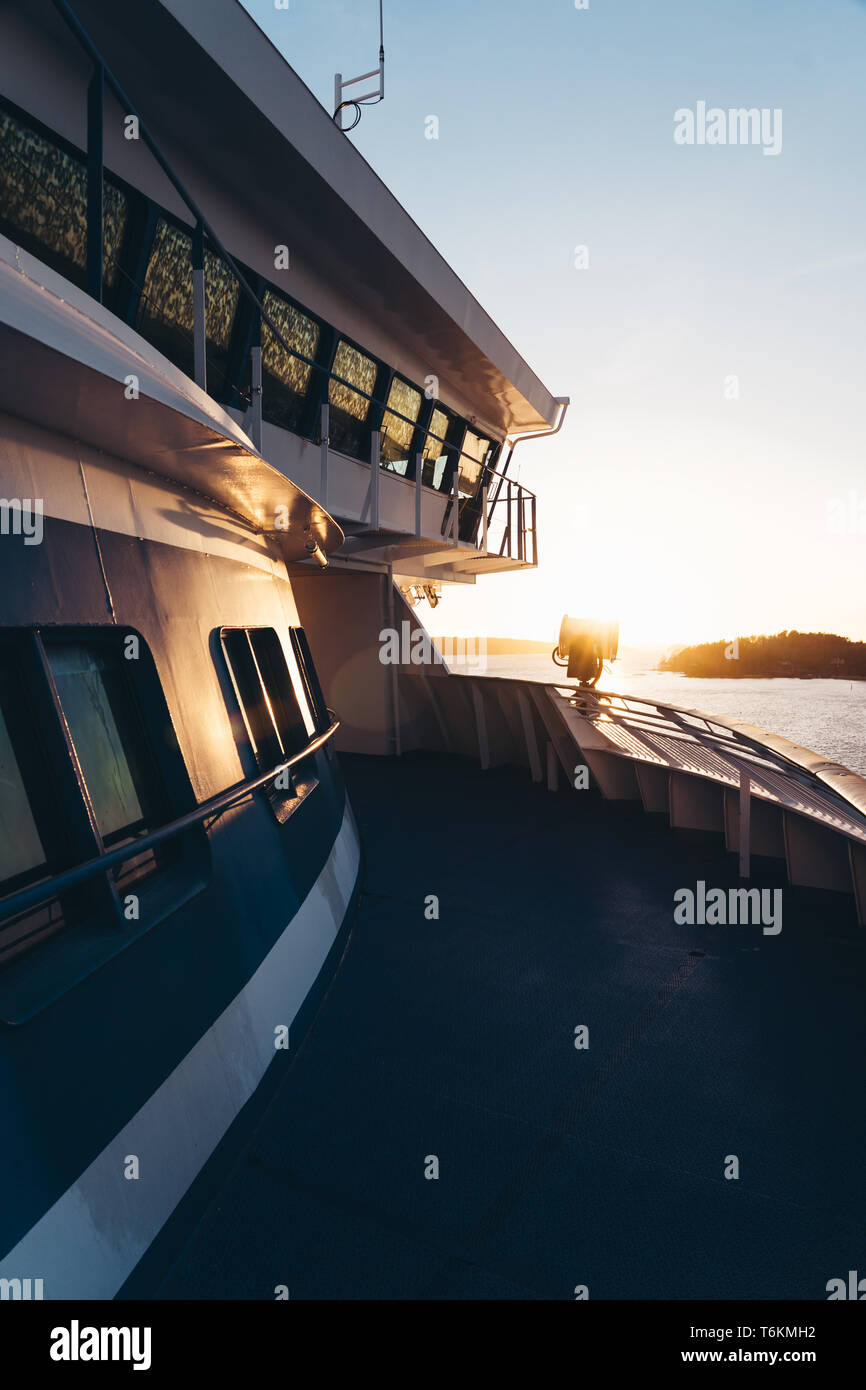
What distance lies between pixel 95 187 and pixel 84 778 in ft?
8.24

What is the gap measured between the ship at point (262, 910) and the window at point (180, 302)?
0.04m

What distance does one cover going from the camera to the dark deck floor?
2.59m

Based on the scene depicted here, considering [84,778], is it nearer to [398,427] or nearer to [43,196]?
[43,196]

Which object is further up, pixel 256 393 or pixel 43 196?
pixel 43 196

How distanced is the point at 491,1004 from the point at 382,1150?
4.87ft

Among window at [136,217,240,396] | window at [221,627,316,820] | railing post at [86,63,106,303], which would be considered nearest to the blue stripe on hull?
window at [221,627,316,820]

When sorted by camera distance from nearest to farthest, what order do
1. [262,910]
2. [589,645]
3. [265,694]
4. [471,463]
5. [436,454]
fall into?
[262,910]
[265,694]
[589,645]
[436,454]
[471,463]

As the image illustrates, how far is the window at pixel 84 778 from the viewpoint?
2.38m

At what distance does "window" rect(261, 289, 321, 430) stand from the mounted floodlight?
579 cm

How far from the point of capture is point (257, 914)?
3.70 meters

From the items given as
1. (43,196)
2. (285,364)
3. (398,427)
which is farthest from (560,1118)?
(398,427)

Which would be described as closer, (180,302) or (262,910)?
(262,910)

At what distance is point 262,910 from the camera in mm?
3777
